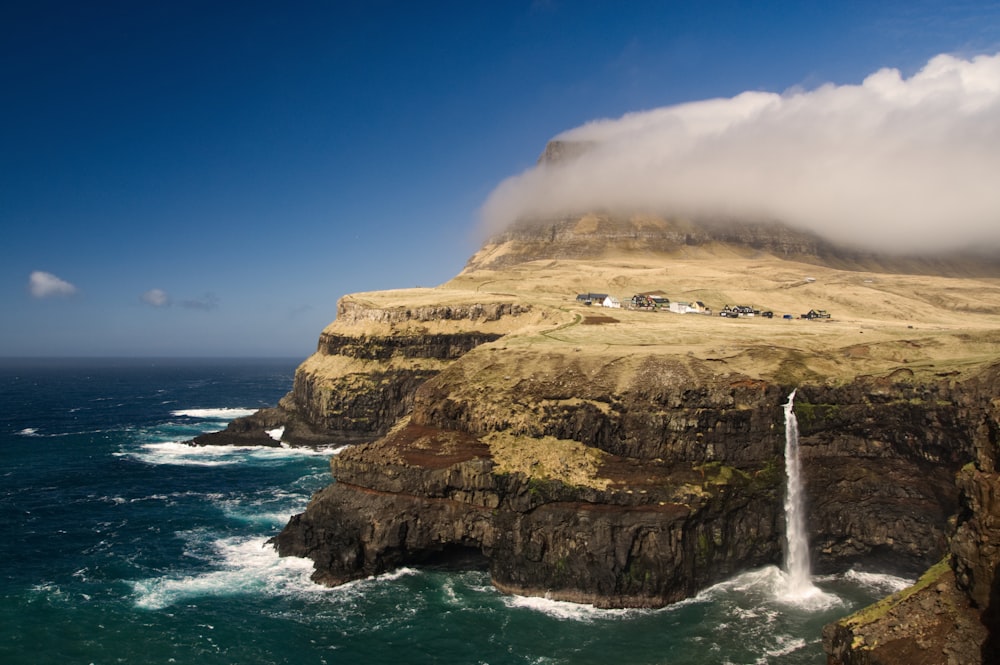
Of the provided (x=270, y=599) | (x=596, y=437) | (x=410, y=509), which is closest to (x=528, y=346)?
(x=596, y=437)

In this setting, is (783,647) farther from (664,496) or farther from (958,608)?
(958,608)

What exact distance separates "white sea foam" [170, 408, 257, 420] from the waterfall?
12551 centimetres

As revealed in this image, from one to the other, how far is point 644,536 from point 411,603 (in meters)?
20.5

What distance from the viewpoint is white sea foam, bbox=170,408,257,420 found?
154m

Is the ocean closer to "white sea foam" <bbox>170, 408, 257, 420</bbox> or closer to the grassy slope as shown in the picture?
A: the grassy slope

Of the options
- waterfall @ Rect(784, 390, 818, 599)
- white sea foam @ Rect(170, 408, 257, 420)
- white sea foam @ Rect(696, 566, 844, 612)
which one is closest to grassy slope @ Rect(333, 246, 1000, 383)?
waterfall @ Rect(784, 390, 818, 599)

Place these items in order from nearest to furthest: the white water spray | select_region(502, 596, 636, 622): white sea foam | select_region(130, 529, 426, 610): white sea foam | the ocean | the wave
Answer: the ocean, select_region(502, 596, 636, 622): white sea foam, the white water spray, select_region(130, 529, 426, 610): white sea foam, the wave

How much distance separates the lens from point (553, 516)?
54.3 meters

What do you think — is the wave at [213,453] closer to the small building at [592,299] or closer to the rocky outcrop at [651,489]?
the rocky outcrop at [651,489]

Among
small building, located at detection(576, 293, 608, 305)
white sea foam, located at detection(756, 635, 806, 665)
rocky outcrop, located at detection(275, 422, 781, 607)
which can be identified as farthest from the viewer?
small building, located at detection(576, 293, 608, 305)

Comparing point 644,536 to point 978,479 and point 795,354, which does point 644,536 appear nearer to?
point 978,479

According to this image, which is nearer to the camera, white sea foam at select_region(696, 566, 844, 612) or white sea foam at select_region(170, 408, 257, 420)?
white sea foam at select_region(696, 566, 844, 612)

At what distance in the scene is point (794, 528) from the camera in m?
57.7

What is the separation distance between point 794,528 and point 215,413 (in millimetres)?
143502
